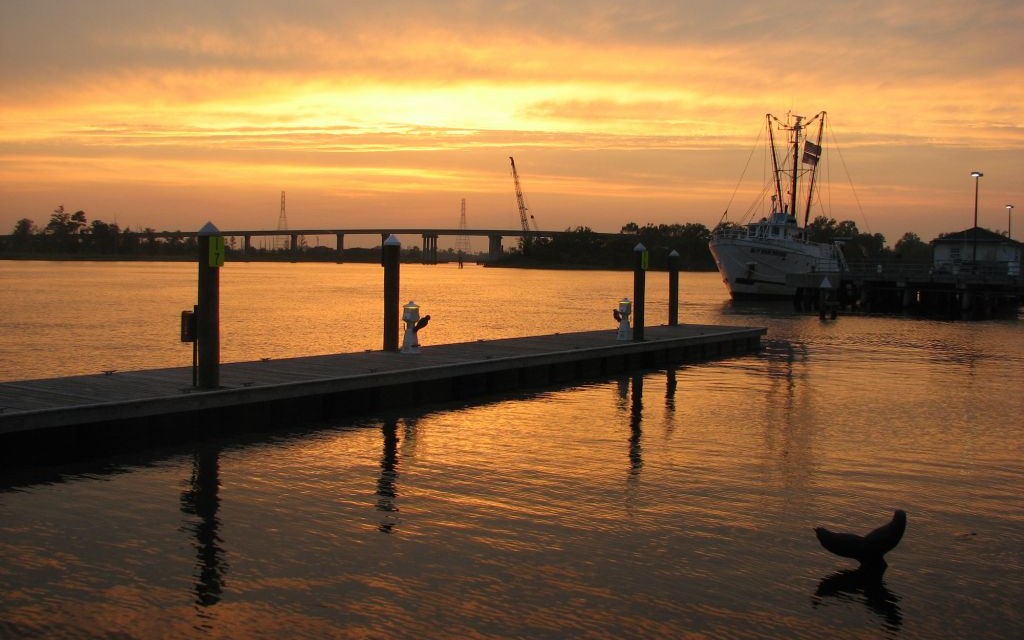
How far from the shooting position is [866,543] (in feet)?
30.4

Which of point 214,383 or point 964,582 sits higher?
point 214,383

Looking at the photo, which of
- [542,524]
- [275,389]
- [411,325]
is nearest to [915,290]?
[411,325]

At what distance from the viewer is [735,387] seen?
23.2 meters

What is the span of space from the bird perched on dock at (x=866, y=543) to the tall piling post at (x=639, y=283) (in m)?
15.7

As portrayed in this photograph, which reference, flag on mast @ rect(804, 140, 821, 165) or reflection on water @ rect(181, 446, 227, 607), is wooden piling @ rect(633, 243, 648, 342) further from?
flag on mast @ rect(804, 140, 821, 165)

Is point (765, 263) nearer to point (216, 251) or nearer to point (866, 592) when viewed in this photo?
point (216, 251)

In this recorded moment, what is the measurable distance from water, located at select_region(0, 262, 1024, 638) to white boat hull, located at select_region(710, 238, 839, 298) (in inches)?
2243

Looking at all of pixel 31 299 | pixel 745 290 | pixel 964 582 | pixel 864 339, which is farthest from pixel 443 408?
pixel 745 290

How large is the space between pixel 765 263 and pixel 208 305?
67.3 m

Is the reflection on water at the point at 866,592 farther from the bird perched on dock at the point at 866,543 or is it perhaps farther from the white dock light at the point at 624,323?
the white dock light at the point at 624,323

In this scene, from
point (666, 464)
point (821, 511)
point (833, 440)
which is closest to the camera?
point (821, 511)

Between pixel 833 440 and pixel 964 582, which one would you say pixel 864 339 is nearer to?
pixel 833 440

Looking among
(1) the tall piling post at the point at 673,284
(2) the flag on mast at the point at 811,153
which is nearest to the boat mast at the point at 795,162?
(2) the flag on mast at the point at 811,153

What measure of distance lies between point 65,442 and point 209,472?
1.84 m
